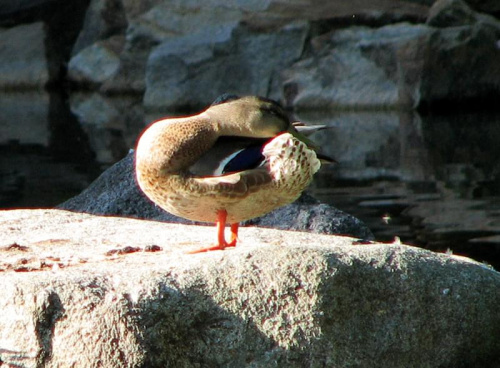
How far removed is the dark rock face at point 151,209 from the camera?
541 centimetres

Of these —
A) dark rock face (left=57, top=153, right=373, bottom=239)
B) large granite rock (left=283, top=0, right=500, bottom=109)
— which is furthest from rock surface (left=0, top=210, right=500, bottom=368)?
large granite rock (left=283, top=0, right=500, bottom=109)

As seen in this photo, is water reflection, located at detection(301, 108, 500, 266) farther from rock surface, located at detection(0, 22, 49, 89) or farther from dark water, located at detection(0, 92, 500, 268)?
rock surface, located at detection(0, 22, 49, 89)

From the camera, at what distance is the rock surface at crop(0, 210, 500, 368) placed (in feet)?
9.63

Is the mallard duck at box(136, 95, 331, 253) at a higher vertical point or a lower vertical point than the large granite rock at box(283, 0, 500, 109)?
lower

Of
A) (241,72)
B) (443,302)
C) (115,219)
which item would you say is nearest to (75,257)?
(115,219)

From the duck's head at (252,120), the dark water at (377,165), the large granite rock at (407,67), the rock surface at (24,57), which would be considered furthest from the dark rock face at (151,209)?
the rock surface at (24,57)

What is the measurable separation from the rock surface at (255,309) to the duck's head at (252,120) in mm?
443

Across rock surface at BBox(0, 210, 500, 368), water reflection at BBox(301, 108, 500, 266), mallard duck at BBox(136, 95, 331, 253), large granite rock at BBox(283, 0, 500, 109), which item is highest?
large granite rock at BBox(283, 0, 500, 109)

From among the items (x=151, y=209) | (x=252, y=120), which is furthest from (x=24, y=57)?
(x=252, y=120)

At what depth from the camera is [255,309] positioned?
3.05m

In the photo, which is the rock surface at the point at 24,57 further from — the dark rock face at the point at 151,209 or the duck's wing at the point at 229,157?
the duck's wing at the point at 229,157

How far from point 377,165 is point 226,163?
24.8 feet

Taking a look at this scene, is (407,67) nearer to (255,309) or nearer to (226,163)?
(226,163)

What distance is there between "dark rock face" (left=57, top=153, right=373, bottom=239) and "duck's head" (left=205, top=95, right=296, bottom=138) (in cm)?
188
